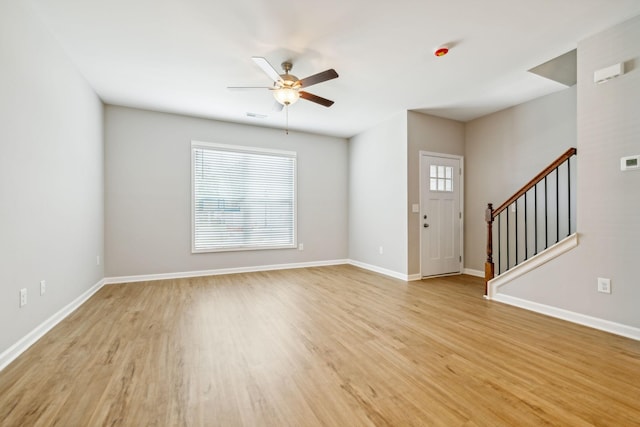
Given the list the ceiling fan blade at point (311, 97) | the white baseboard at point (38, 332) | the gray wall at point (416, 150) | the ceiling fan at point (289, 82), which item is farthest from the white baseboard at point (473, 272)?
the white baseboard at point (38, 332)

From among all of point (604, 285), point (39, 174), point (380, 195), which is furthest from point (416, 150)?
point (39, 174)

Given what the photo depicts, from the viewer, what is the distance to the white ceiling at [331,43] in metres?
2.29

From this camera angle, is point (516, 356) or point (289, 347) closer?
point (516, 356)

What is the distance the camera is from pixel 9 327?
2043 millimetres

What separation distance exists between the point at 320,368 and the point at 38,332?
8.49 ft

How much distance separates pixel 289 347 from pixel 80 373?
1.47 meters

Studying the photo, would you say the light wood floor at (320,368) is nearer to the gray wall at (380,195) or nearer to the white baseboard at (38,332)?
the white baseboard at (38,332)

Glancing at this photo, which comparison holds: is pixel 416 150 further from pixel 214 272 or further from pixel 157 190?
pixel 157 190

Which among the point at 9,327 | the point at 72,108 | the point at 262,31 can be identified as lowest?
the point at 9,327

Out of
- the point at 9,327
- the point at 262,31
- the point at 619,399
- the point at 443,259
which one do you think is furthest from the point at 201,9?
the point at 443,259

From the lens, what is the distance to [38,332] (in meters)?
2.42

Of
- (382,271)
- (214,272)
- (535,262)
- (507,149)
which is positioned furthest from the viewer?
(382,271)

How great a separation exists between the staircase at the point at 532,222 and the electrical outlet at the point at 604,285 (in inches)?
39.3

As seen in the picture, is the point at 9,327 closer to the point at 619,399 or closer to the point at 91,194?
A: the point at 91,194
